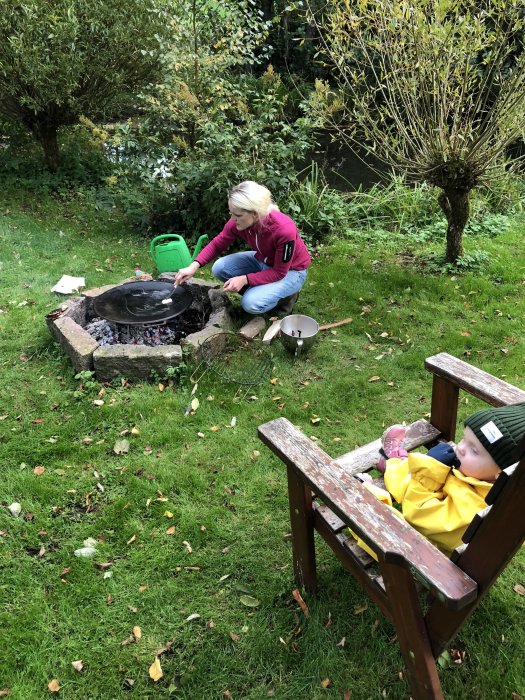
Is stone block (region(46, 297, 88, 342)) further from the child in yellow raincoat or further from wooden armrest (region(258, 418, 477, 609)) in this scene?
the child in yellow raincoat

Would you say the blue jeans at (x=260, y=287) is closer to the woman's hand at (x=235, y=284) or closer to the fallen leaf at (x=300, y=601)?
the woman's hand at (x=235, y=284)

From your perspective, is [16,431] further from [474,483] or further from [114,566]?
[474,483]

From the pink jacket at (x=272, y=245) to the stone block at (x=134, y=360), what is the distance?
943 mm

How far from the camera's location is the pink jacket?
4.04 meters

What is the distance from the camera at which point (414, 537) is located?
1.51 meters

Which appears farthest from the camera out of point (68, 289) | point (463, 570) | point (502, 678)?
point (68, 289)

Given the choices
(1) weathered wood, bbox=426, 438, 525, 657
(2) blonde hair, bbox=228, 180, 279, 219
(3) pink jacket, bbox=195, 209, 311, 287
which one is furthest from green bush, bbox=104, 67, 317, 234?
(1) weathered wood, bbox=426, 438, 525, 657

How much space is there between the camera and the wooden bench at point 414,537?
1317mm

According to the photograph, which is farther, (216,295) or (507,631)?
(216,295)

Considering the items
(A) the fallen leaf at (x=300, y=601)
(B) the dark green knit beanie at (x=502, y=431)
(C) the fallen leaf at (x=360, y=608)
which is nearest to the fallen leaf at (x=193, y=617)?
(A) the fallen leaf at (x=300, y=601)

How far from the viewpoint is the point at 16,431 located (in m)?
3.38

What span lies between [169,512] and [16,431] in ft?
4.33

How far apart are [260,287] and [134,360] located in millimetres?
1257

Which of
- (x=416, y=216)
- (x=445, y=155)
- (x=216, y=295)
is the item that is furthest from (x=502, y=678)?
(x=416, y=216)
